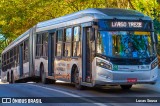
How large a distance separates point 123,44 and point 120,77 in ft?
3.81

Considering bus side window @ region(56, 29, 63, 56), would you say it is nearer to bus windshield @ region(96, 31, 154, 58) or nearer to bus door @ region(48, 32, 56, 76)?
bus door @ region(48, 32, 56, 76)

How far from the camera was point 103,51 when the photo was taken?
53.3 feet

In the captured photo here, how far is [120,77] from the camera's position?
627 inches

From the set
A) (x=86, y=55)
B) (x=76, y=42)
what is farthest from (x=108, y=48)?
(x=76, y=42)

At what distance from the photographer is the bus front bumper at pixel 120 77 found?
15.9 meters

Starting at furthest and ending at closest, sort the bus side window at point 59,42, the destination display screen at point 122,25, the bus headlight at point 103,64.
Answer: the bus side window at point 59,42 < the destination display screen at point 122,25 < the bus headlight at point 103,64

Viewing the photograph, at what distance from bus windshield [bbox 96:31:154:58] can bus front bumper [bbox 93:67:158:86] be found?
583mm

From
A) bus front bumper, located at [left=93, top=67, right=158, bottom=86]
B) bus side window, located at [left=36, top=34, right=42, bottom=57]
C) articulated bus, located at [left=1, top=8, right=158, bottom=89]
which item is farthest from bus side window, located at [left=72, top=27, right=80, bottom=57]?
bus side window, located at [left=36, top=34, right=42, bottom=57]

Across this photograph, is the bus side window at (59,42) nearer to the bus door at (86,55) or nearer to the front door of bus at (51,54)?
the front door of bus at (51,54)

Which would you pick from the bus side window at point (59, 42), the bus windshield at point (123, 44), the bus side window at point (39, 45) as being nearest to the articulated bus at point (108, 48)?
the bus windshield at point (123, 44)

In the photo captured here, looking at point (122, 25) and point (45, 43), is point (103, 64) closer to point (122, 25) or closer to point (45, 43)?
point (122, 25)

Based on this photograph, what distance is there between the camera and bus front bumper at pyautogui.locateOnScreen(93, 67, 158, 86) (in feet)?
52.1

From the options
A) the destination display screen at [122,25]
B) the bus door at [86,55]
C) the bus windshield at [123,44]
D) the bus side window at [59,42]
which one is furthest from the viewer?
the bus side window at [59,42]

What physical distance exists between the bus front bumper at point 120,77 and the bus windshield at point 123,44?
1.91ft
